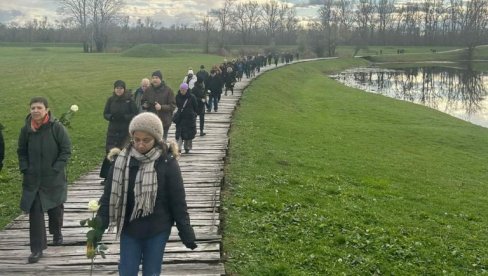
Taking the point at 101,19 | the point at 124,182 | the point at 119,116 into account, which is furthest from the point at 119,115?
the point at 101,19

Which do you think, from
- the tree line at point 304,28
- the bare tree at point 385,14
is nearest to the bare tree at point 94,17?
the tree line at point 304,28

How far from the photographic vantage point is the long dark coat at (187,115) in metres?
11.9

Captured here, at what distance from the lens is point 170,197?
4629 millimetres

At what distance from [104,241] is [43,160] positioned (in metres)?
1.34

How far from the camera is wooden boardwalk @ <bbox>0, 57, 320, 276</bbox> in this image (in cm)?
611

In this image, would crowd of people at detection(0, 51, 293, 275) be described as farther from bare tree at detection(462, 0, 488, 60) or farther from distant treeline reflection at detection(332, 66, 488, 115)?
bare tree at detection(462, 0, 488, 60)

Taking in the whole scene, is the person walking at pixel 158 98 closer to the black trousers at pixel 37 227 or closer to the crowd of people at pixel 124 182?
the crowd of people at pixel 124 182

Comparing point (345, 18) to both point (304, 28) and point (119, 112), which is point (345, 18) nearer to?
point (304, 28)

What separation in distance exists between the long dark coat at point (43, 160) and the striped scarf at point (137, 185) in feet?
6.81

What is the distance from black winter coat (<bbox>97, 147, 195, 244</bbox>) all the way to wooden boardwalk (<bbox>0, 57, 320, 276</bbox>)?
1534mm

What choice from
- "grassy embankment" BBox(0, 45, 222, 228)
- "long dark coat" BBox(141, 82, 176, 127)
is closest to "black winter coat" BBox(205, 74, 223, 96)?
"grassy embankment" BBox(0, 45, 222, 228)

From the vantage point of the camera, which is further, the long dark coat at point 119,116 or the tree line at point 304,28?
the tree line at point 304,28


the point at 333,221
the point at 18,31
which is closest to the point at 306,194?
the point at 333,221

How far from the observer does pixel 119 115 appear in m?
9.48
